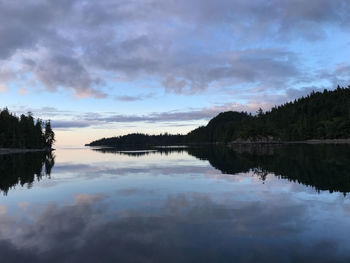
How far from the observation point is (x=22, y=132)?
→ 140 metres

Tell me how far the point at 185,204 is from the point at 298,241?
7931 millimetres

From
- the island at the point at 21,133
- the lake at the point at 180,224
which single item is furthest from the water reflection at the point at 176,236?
the island at the point at 21,133

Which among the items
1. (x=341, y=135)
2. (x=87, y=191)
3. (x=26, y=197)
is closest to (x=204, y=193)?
(x=87, y=191)

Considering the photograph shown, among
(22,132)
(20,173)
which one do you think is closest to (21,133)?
(22,132)

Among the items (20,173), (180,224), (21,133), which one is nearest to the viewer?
(180,224)

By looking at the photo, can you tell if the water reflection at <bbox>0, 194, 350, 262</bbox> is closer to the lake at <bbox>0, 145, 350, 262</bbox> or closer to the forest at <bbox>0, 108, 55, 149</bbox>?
the lake at <bbox>0, 145, 350, 262</bbox>

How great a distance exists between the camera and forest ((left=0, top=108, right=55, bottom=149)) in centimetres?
12350

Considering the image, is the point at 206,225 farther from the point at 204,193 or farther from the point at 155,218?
the point at 204,193

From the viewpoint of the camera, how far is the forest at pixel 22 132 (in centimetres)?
12350

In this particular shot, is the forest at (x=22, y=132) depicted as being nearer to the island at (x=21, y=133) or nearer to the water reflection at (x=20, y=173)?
the island at (x=21, y=133)

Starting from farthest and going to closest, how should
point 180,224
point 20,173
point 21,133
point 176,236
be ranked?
point 21,133 → point 20,173 → point 180,224 → point 176,236

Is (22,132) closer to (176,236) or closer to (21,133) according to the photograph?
(21,133)

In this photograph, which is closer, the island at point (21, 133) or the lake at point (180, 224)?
the lake at point (180, 224)

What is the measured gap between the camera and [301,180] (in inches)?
1012
